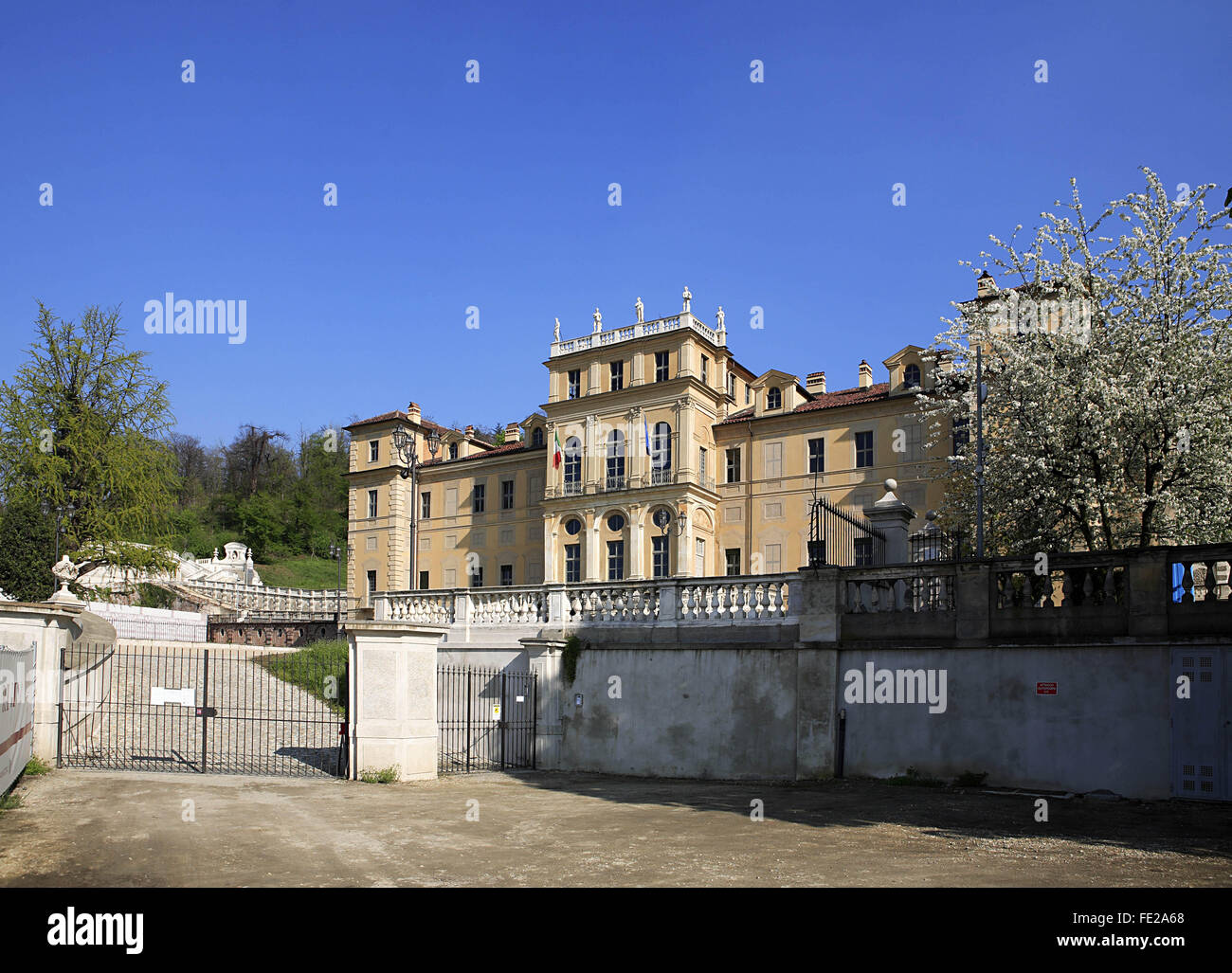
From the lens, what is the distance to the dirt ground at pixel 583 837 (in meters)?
8.12

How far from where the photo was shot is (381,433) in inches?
2474

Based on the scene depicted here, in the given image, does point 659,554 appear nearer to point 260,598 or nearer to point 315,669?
point 260,598

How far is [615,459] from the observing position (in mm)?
51281

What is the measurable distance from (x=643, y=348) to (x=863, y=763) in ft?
124

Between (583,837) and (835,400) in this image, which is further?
(835,400)

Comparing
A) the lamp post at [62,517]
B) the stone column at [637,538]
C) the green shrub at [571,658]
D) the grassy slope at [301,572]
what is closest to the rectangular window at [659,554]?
the stone column at [637,538]

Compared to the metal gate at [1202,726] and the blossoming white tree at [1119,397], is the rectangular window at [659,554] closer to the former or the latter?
the blossoming white tree at [1119,397]

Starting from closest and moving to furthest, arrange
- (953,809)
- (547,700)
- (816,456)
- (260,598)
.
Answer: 1. (953,809)
2. (547,700)
3. (816,456)
4. (260,598)

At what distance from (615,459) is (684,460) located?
4.55m

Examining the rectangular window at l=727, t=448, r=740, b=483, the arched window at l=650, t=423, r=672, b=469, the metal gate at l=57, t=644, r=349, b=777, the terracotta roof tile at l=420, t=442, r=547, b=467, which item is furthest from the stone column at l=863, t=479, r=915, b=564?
→ the terracotta roof tile at l=420, t=442, r=547, b=467

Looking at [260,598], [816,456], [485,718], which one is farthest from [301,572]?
[485,718]

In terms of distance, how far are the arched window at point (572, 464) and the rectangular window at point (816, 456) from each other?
41.3ft
